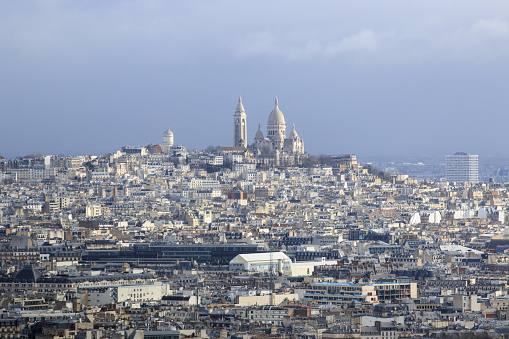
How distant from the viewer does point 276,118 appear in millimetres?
164875

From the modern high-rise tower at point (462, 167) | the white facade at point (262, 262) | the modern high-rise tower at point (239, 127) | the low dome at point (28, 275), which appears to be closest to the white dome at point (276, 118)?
the modern high-rise tower at point (239, 127)

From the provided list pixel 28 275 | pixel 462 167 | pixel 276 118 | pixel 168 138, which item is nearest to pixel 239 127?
pixel 276 118

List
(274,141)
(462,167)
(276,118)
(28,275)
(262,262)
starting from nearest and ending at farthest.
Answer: (28,275) < (262,262) < (274,141) < (276,118) < (462,167)

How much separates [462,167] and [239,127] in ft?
86.8

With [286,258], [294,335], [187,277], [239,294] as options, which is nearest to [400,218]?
[286,258]

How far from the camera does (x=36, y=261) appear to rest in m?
76.9

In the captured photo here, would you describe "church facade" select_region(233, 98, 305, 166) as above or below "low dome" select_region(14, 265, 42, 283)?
above

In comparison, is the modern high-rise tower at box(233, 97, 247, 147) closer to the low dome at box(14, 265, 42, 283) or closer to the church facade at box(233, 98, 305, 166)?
the church facade at box(233, 98, 305, 166)

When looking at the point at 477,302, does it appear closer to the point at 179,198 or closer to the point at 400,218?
the point at 400,218

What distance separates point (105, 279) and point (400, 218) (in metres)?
50.6

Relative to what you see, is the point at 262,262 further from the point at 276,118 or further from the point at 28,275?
the point at 276,118

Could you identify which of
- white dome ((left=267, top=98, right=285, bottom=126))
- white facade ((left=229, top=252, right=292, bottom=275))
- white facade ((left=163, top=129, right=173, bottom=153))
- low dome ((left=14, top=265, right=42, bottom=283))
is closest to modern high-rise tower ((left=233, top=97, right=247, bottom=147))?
white dome ((left=267, top=98, right=285, bottom=126))

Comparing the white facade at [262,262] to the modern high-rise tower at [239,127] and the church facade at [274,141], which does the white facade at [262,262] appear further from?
the modern high-rise tower at [239,127]

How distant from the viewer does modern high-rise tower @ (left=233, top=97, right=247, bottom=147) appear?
539 ft
